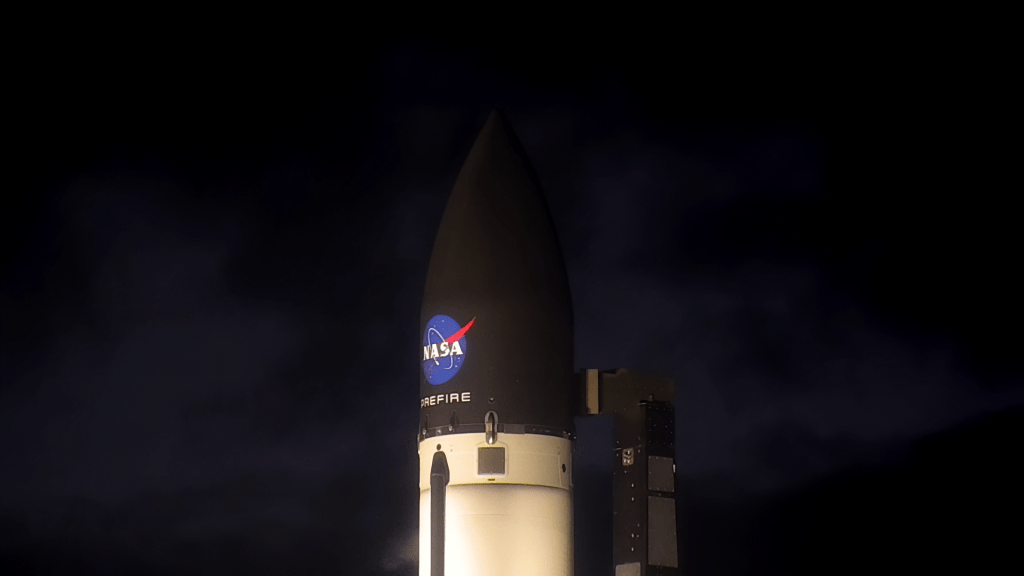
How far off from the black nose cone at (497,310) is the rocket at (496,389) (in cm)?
3

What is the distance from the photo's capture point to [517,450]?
77.6 feet

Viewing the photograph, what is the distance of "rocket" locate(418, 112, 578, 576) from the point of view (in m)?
23.4

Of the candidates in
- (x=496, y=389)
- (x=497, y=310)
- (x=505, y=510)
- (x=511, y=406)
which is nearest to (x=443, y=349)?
(x=497, y=310)

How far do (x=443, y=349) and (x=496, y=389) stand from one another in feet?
5.08

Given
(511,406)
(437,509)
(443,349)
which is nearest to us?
(437,509)

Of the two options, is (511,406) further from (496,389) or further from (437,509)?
(437,509)

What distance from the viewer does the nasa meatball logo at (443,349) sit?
24.3 metres

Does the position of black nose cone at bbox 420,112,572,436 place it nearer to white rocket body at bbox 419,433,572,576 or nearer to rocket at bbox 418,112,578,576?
rocket at bbox 418,112,578,576

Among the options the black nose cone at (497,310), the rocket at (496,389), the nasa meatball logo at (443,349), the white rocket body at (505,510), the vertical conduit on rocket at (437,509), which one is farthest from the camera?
the nasa meatball logo at (443,349)

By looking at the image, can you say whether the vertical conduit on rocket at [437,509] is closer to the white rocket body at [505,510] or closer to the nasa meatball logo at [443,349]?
the white rocket body at [505,510]

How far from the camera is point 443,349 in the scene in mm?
24562

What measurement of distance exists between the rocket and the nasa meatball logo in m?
0.03

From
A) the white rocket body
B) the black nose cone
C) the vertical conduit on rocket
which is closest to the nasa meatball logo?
the black nose cone

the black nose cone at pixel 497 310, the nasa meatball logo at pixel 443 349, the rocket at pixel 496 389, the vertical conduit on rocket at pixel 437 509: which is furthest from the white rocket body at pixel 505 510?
the nasa meatball logo at pixel 443 349
